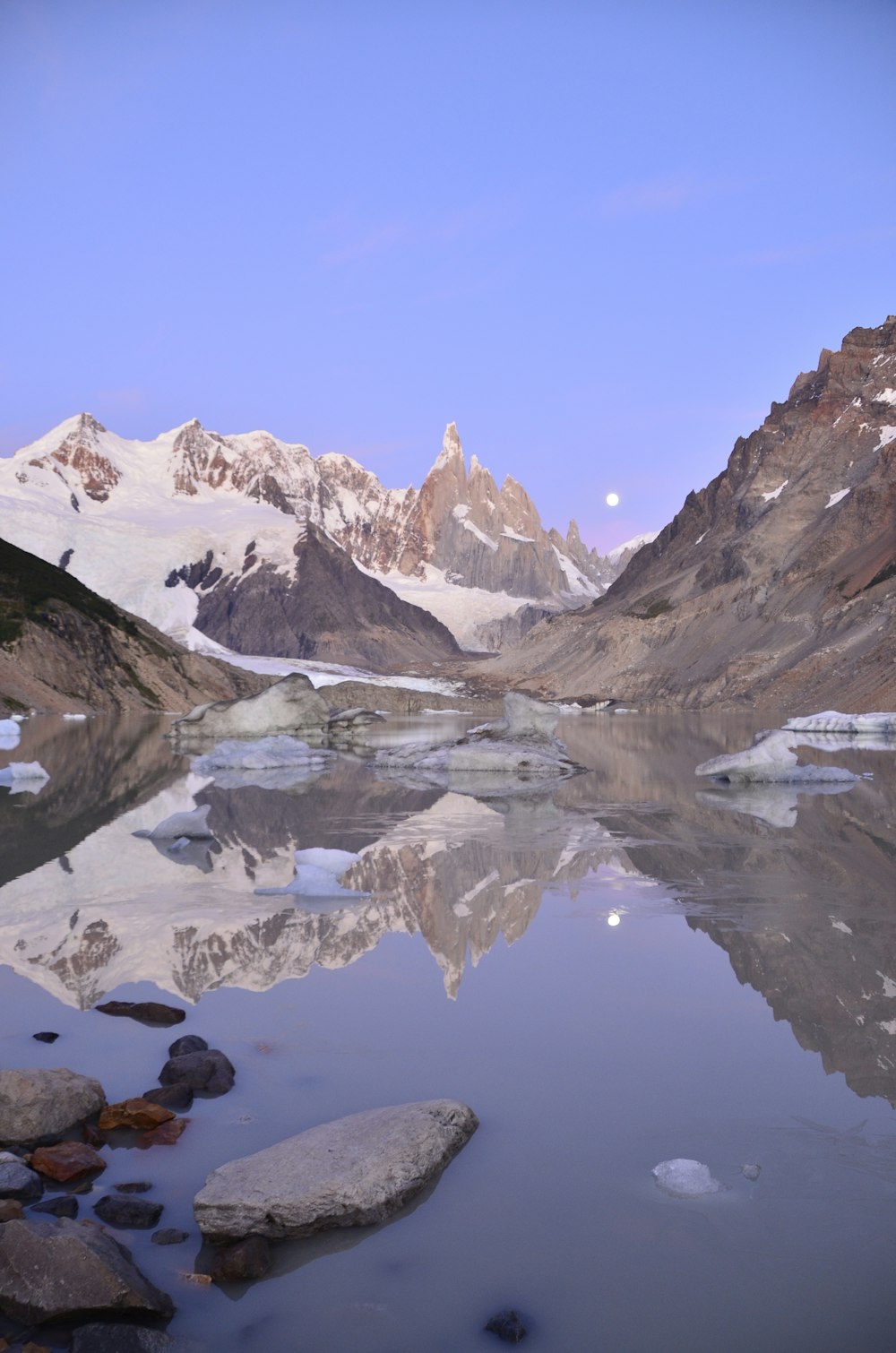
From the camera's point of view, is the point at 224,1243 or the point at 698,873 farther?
the point at 698,873

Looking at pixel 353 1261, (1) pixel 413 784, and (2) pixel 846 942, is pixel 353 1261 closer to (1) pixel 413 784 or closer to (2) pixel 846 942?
(2) pixel 846 942

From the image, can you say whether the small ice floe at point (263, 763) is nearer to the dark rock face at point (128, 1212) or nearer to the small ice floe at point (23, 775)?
the small ice floe at point (23, 775)

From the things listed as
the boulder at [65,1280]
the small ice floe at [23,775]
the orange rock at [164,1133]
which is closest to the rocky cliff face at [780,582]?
the small ice floe at [23,775]

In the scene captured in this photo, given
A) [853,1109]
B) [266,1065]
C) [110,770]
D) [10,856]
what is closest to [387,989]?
[266,1065]

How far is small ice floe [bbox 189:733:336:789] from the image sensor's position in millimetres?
27844

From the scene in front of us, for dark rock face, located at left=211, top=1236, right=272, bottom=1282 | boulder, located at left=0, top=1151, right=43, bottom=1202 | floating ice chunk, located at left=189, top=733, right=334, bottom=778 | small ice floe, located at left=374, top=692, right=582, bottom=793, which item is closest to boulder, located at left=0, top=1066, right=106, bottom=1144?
boulder, located at left=0, top=1151, right=43, bottom=1202

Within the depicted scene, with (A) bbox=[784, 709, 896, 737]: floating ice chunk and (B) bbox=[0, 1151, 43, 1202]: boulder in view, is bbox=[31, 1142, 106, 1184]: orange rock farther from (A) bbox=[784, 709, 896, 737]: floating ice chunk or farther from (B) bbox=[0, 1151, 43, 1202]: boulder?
(A) bbox=[784, 709, 896, 737]: floating ice chunk

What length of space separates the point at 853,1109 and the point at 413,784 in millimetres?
20010

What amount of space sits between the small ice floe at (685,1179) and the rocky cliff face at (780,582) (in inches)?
2625

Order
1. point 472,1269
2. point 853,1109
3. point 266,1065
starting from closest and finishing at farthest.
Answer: point 472,1269 < point 853,1109 < point 266,1065

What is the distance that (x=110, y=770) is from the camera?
93.9 feet

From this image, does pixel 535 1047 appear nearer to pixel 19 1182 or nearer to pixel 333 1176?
pixel 333 1176

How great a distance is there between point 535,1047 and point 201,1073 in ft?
6.84

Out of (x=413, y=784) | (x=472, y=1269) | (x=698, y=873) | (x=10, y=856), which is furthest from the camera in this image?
(x=413, y=784)
